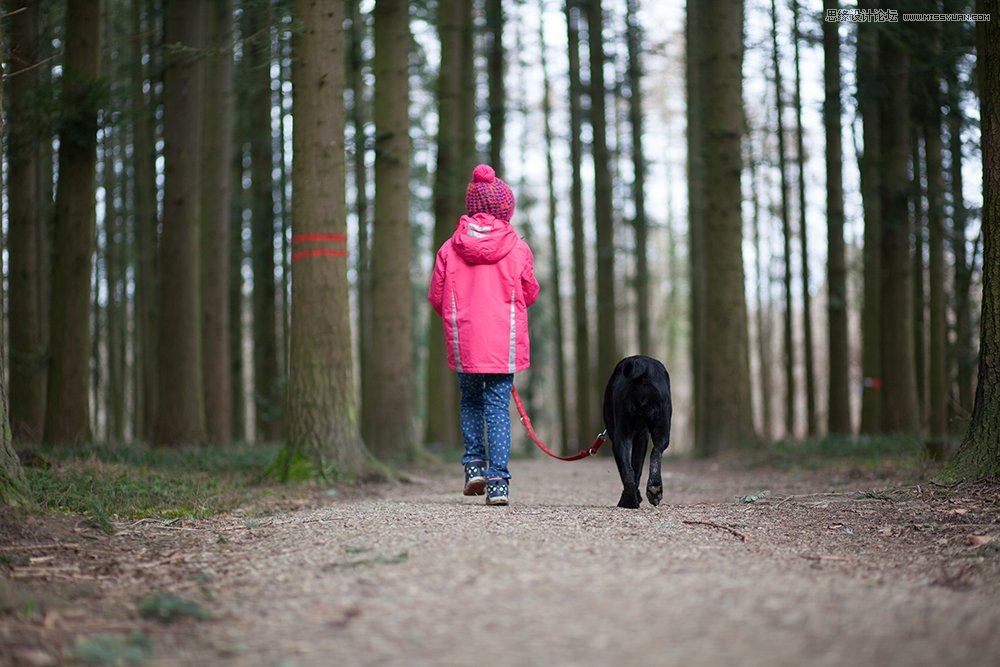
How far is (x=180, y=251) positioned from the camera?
46.1ft

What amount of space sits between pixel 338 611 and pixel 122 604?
3.56ft

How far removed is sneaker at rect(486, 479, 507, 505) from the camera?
756cm

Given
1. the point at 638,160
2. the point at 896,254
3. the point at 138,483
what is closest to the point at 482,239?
the point at 138,483

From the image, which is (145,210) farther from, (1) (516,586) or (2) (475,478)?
(1) (516,586)

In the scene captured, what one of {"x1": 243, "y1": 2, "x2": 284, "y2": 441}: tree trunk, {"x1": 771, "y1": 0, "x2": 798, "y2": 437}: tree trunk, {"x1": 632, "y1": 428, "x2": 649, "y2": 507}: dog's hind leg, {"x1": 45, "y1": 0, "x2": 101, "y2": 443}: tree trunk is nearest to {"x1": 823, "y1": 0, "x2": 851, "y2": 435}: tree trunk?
{"x1": 771, "y1": 0, "x2": 798, "y2": 437}: tree trunk

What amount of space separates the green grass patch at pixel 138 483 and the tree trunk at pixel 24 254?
10.6 feet

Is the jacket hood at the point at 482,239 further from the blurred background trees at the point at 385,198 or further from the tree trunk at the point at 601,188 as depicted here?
Answer: the tree trunk at the point at 601,188

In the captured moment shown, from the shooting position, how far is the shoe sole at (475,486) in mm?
7824

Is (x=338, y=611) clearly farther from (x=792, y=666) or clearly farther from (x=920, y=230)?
(x=920, y=230)

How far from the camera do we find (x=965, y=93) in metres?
15.3

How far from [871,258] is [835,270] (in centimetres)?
142

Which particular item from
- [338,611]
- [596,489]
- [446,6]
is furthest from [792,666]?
[446,6]

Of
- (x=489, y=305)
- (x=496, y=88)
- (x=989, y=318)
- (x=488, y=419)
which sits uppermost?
(x=496, y=88)

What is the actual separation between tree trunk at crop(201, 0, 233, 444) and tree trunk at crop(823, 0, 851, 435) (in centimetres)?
1014
